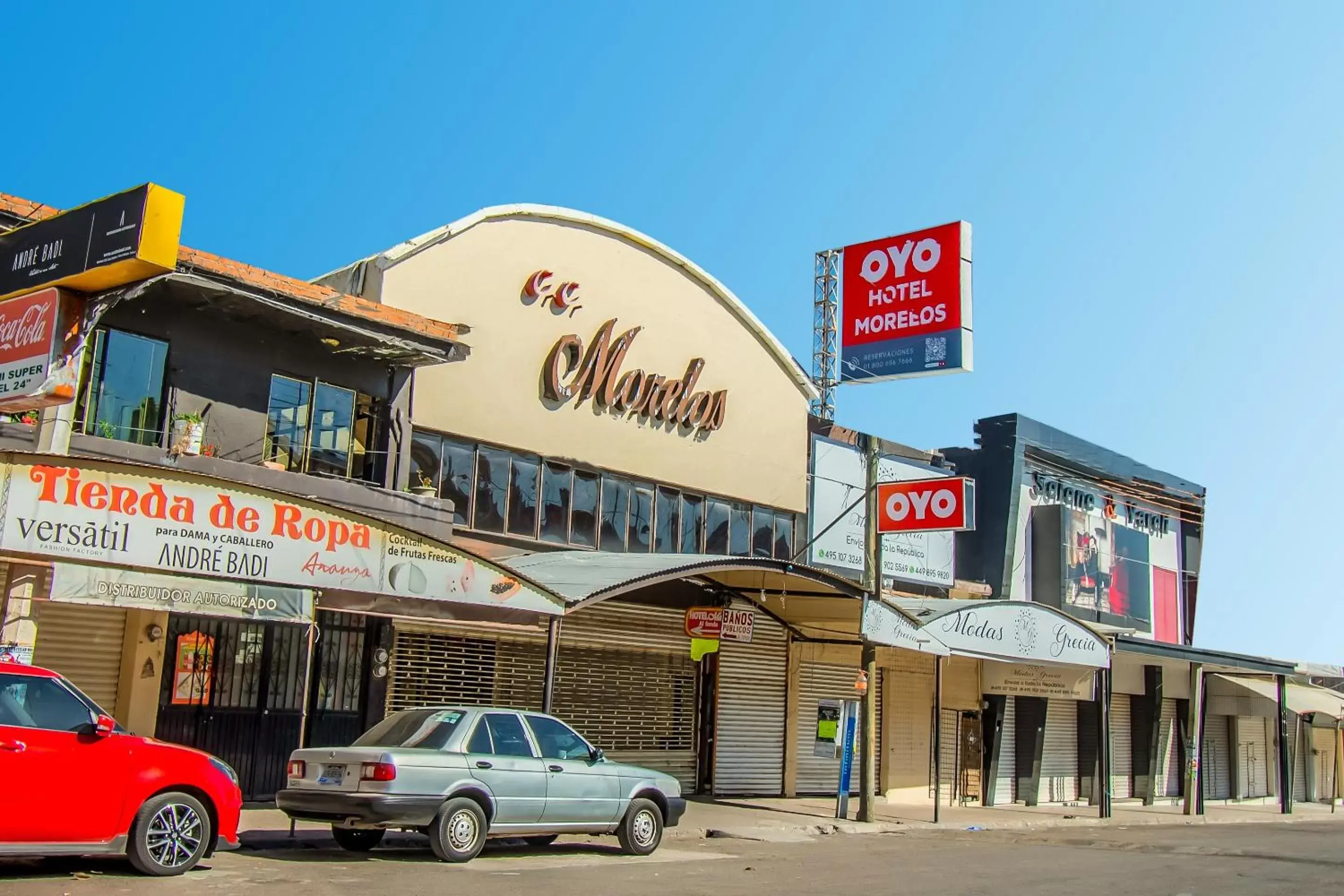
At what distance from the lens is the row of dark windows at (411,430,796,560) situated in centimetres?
2091

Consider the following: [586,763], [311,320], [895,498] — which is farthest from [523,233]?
[586,763]

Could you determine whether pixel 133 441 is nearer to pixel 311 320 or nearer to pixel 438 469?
pixel 311 320

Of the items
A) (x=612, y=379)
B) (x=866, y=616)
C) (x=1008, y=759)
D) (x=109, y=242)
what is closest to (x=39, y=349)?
(x=109, y=242)

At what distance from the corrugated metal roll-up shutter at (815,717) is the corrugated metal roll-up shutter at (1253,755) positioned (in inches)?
711

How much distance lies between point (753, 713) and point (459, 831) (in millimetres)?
12925

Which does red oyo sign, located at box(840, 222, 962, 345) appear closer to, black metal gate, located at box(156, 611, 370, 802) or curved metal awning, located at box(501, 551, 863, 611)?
curved metal awning, located at box(501, 551, 863, 611)

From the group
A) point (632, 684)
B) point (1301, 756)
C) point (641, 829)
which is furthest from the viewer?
point (1301, 756)

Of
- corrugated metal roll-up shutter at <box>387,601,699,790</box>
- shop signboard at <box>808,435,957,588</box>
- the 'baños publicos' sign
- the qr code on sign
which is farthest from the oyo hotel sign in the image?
the 'baños publicos' sign

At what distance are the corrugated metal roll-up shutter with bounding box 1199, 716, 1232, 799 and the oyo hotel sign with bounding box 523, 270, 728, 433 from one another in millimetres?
21808

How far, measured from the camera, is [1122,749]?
35.9 metres

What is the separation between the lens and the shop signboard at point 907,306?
87.5ft

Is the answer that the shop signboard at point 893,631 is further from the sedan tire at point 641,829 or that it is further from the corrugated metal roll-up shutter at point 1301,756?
the corrugated metal roll-up shutter at point 1301,756

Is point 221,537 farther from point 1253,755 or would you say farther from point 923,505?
point 1253,755

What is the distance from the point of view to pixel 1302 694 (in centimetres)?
3884
